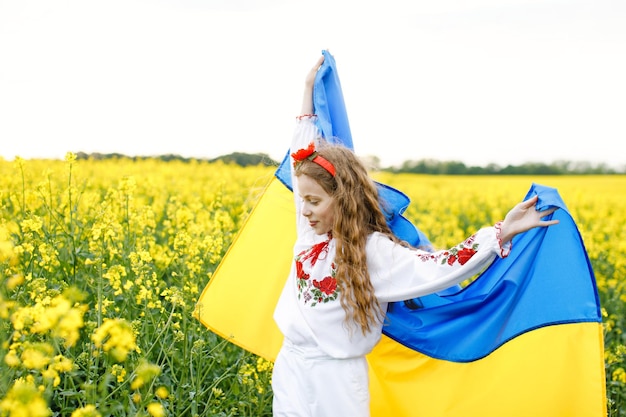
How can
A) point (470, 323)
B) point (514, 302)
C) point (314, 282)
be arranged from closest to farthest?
1. point (314, 282)
2. point (514, 302)
3. point (470, 323)

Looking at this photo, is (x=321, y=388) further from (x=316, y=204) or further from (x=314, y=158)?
(x=314, y=158)

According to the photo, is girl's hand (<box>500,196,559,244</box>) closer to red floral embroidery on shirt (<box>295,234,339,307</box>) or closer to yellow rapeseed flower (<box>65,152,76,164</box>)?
red floral embroidery on shirt (<box>295,234,339,307</box>)

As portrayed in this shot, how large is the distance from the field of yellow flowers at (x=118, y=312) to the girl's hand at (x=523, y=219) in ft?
4.16

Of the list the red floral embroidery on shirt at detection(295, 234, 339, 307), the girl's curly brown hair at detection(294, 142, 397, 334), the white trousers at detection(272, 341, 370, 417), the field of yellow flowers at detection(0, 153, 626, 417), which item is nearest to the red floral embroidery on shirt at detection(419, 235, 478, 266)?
the girl's curly brown hair at detection(294, 142, 397, 334)

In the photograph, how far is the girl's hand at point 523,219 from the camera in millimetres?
2568

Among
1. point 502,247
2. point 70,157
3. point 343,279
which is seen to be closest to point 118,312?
point 70,157

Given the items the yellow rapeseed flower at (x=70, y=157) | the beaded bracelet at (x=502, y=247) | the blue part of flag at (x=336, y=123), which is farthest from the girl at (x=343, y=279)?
the yellow rapeseed flower at (x=70, y=157)

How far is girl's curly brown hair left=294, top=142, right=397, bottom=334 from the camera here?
2715mm

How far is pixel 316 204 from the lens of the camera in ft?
9.27

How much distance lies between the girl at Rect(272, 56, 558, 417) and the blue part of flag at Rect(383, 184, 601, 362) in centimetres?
26

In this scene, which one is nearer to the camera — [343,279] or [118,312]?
[343,279]

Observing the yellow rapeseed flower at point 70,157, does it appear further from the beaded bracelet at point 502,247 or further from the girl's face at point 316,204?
the beaded bracelet at point 502,247

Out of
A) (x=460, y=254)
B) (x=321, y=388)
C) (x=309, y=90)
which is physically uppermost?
(x=309, y=90)

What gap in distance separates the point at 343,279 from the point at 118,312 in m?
1.37
